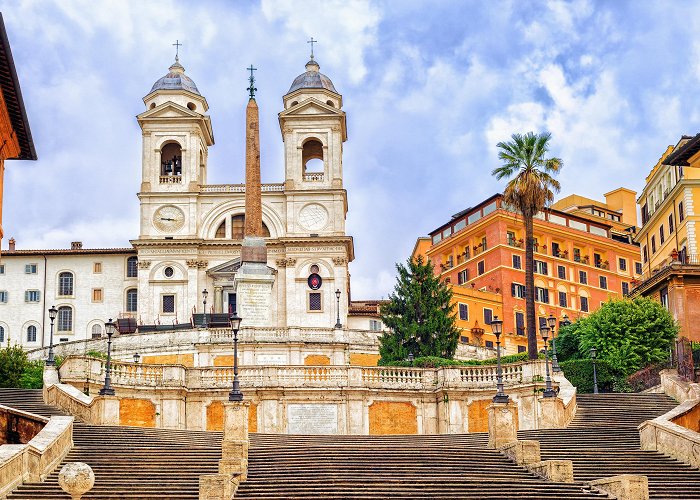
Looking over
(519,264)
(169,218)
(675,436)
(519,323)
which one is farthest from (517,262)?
(675,436)

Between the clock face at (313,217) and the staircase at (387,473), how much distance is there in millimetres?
53409

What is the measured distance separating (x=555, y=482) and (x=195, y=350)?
3761 cm

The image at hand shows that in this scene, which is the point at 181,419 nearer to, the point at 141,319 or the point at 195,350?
the point at 195,350

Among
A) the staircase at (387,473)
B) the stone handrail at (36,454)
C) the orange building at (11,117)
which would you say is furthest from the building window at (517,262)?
the stone handrail at (36,454)

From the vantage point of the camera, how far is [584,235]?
99438 millimetres

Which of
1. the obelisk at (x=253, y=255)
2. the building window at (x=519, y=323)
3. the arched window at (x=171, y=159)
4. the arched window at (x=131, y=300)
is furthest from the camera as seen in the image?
the arched window at (x=171, y=159)

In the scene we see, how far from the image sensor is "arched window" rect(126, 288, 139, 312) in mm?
87812

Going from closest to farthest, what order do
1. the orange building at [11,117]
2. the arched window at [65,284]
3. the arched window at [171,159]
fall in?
the orange building at [11,117], the arched window at [65,284], the arched window at [171,159]

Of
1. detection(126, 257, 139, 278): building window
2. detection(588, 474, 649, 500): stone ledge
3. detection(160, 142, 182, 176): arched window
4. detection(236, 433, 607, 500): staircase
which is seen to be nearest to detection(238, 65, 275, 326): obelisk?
detection(160, 142, 182, 176): arched window

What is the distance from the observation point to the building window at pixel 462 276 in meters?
96.4

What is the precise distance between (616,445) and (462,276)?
2476 inches

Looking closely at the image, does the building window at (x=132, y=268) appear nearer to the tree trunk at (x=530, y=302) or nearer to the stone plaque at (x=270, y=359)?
the stone plaque at (x=270, y=359)

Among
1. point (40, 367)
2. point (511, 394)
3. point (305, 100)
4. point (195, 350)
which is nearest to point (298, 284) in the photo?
point (305, 100)

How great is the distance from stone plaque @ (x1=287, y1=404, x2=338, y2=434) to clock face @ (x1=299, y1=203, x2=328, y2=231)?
142 ft
